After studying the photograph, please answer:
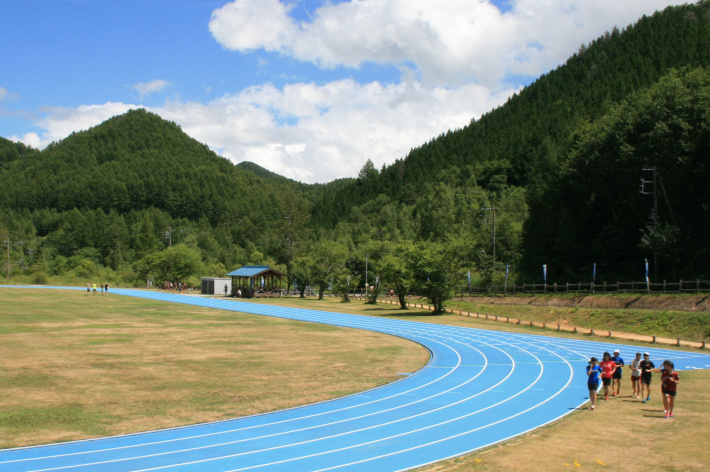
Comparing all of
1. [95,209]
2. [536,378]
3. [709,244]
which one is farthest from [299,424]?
[95,209]

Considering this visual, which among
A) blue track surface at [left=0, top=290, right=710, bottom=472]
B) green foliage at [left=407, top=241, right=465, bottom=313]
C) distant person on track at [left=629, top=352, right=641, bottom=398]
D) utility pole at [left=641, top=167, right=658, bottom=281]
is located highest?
utility pole at [left=641, top=167, right=658, bottom=281]

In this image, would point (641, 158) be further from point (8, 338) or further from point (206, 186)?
point (206, 186)

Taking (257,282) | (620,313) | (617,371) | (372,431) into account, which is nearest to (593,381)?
(617,371)

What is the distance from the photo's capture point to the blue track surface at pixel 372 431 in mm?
11289

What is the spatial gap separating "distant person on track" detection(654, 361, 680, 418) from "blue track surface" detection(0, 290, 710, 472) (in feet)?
7.89

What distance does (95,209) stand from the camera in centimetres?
17625

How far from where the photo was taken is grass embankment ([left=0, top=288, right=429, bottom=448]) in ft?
48.2

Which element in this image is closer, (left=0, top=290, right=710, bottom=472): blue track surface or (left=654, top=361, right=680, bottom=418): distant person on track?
(left=0, top=290, right=710, bottom=472): blue track surface

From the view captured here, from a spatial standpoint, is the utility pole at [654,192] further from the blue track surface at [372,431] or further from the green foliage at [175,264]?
the green foliage at [175,264]

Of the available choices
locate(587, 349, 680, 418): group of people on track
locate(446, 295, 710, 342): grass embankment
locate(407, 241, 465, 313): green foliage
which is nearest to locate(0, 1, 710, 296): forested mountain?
locate(407, 241, 465, 313): green foliage

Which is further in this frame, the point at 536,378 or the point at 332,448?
the point at 536,378

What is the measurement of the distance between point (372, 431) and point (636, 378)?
9322 millimetres

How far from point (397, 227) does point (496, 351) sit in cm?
10427

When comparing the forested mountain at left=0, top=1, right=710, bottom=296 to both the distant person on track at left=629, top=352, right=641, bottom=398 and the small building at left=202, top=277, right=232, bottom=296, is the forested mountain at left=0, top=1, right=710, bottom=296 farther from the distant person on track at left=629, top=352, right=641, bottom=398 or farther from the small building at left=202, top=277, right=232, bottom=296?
the distant person on track at left=629, top=352, right=641, bottom=398
